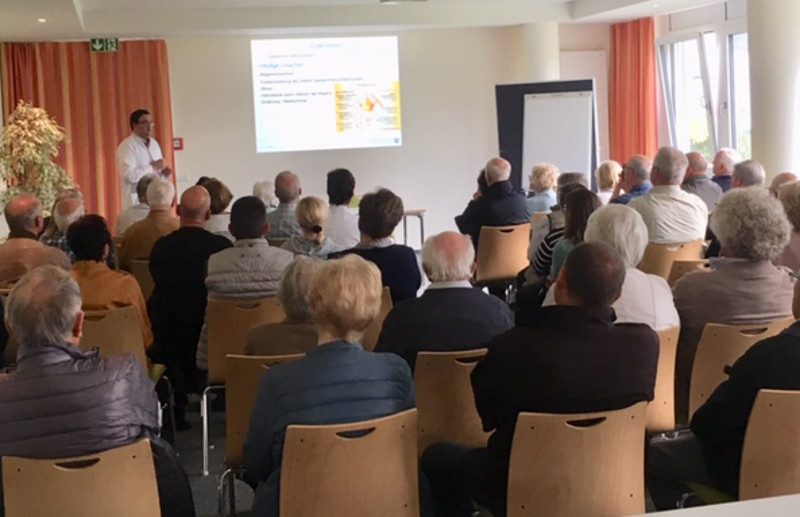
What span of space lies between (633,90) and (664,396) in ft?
29.2

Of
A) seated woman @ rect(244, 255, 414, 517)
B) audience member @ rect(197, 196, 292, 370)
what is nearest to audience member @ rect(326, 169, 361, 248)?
audience member @ rect(197, 196, 292, 370)

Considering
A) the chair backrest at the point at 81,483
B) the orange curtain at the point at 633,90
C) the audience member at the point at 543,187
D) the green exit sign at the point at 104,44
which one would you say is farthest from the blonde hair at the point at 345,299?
the orange curtain at the point at 633,90

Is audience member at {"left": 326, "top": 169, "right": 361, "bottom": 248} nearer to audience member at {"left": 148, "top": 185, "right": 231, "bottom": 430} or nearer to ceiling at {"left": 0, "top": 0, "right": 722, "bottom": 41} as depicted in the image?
audience member at {"left": 148, "top": 185, "right": 231, "bottom": 430}

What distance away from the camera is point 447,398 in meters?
3.17

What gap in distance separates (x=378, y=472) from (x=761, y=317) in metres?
1.76

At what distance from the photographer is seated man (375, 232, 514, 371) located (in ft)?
10.8

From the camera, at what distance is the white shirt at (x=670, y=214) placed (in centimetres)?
564

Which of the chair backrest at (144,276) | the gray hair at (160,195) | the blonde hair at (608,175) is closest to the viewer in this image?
the chair backrest at (144,276)

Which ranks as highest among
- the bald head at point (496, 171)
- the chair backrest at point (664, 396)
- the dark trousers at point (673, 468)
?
the bald head at point (496, 171)

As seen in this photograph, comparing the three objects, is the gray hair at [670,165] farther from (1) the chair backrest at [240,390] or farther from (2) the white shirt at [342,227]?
(1) the chair backrest at [240,390]

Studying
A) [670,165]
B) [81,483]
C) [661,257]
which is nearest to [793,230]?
[661,257]

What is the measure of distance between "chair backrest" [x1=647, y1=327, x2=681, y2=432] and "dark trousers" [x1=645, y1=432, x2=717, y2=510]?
0.55 ft

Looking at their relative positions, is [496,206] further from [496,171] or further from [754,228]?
[754,228]

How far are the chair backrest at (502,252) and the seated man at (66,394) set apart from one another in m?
4.16
